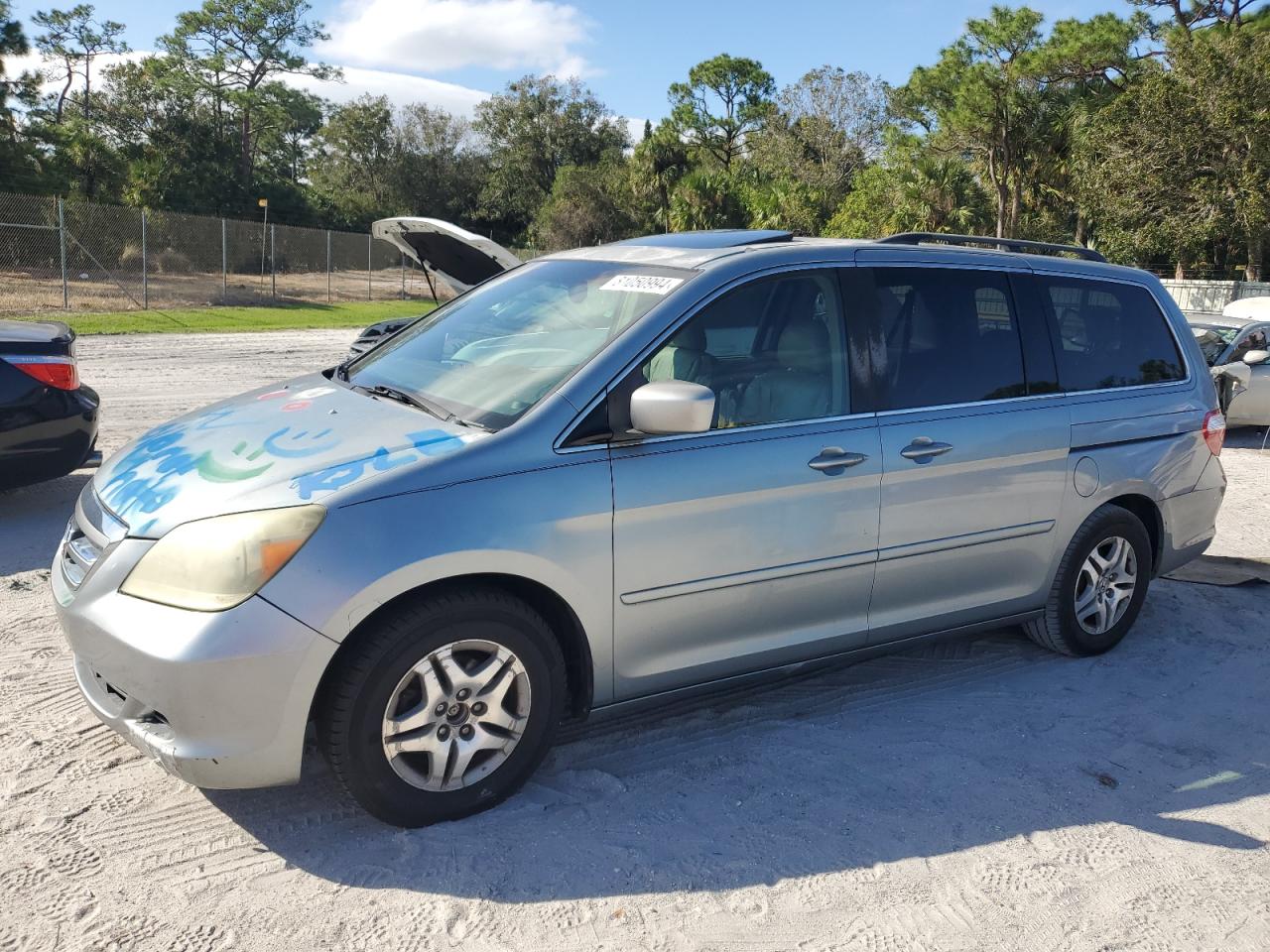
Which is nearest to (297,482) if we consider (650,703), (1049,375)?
(650,703)

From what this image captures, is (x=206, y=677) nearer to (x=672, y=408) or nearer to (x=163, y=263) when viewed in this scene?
(x=672, y=408)

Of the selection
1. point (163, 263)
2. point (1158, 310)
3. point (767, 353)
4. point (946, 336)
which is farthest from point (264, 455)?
point (163, 263)

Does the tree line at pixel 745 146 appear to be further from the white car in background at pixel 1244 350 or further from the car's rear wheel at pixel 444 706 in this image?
the car's rear wheel at pixel 444 706

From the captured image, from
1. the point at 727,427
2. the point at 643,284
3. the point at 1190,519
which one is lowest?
the point at 1190,519

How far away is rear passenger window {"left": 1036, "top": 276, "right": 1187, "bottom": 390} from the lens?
4.65m

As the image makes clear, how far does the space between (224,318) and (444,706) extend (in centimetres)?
2166

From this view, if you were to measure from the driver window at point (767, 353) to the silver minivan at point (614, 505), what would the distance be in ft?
0.04

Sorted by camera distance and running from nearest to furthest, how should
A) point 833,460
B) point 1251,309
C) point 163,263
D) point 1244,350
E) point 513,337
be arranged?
1. point 833,460
2. point 513,337
3. point 1244,350
4. point 1251,309
5. point 163,263

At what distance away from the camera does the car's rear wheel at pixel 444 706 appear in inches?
119

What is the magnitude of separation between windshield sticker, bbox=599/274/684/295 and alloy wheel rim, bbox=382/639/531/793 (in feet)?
4.53

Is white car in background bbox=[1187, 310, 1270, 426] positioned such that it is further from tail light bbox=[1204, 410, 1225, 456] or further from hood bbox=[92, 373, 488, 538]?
hood bbox=[92, 373, 488, 538]

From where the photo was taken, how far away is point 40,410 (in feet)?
20.1

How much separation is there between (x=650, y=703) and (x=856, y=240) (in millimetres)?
2025

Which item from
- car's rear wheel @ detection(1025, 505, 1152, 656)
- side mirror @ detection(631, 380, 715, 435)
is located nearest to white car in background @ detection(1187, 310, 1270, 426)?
car's rear wheel @ detection(1025, 505, 1152, 656)
